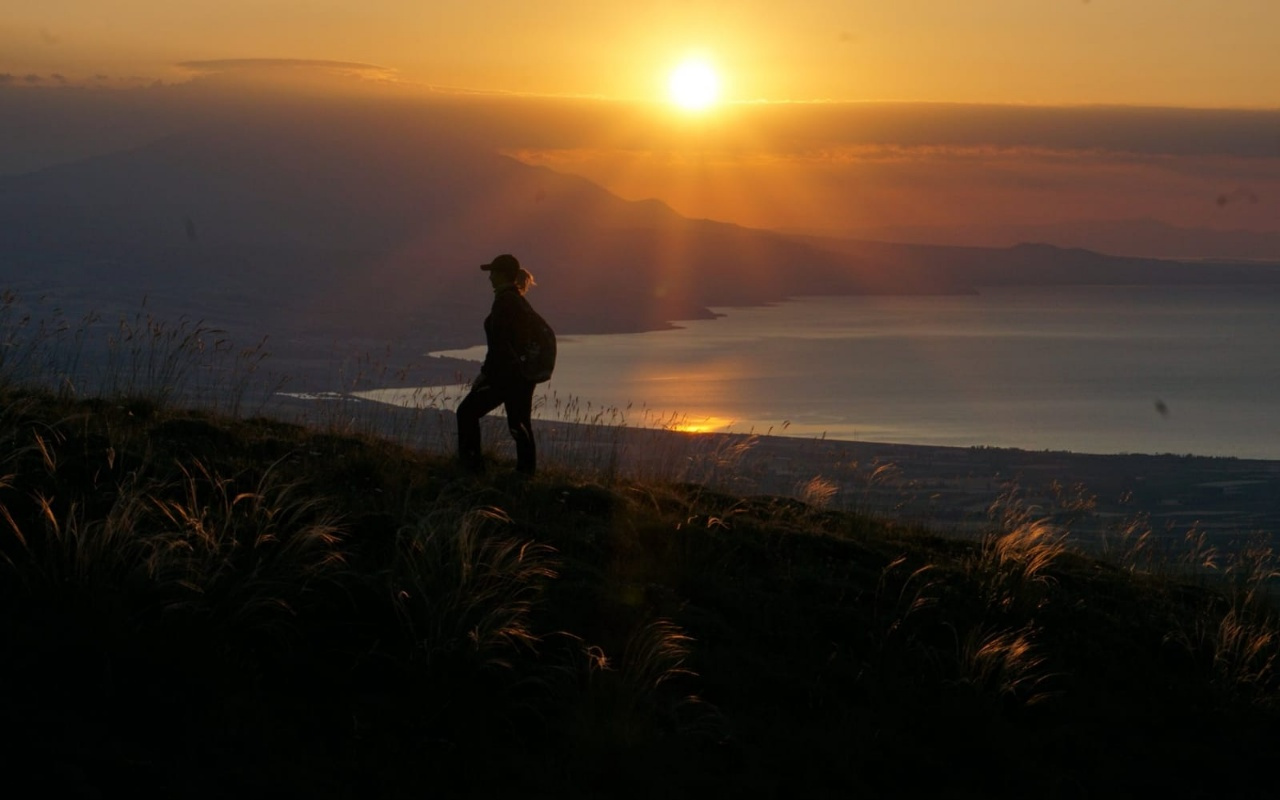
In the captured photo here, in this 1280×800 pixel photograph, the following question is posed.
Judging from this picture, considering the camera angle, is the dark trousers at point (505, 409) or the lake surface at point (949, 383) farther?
the lake surface at point (949, 383)

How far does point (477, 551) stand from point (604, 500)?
2046 mm

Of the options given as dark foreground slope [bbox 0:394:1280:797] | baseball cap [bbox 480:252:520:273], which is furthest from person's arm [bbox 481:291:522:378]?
dark foreground slope [bbox 0:394:1280:797]

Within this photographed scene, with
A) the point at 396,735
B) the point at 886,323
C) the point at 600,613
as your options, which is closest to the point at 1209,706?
the point at 600,613

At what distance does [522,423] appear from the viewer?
359 inches

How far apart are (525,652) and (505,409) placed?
3.57 metres

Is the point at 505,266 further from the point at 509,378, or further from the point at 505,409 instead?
the point at 505,409

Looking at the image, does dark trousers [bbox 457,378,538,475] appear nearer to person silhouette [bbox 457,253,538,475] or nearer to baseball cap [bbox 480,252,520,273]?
person silhouette [bbox 457,253,538,475]

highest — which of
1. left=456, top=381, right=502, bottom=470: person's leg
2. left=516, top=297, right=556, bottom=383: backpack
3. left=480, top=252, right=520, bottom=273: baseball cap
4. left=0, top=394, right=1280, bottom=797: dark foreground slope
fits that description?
left=480, top=252, right=520, bottom=273: baseball cap

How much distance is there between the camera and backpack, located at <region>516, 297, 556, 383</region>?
9164 mm

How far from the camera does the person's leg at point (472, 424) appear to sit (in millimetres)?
9078

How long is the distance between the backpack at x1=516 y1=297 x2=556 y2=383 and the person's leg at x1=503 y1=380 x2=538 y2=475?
4.0 inches

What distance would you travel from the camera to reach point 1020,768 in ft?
18.9

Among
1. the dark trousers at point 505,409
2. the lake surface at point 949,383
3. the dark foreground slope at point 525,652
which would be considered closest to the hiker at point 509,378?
→ the dark trousers at point 505,409

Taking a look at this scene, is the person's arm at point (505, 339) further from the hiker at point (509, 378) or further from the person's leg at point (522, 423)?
the person's leg at point (522, 423)
